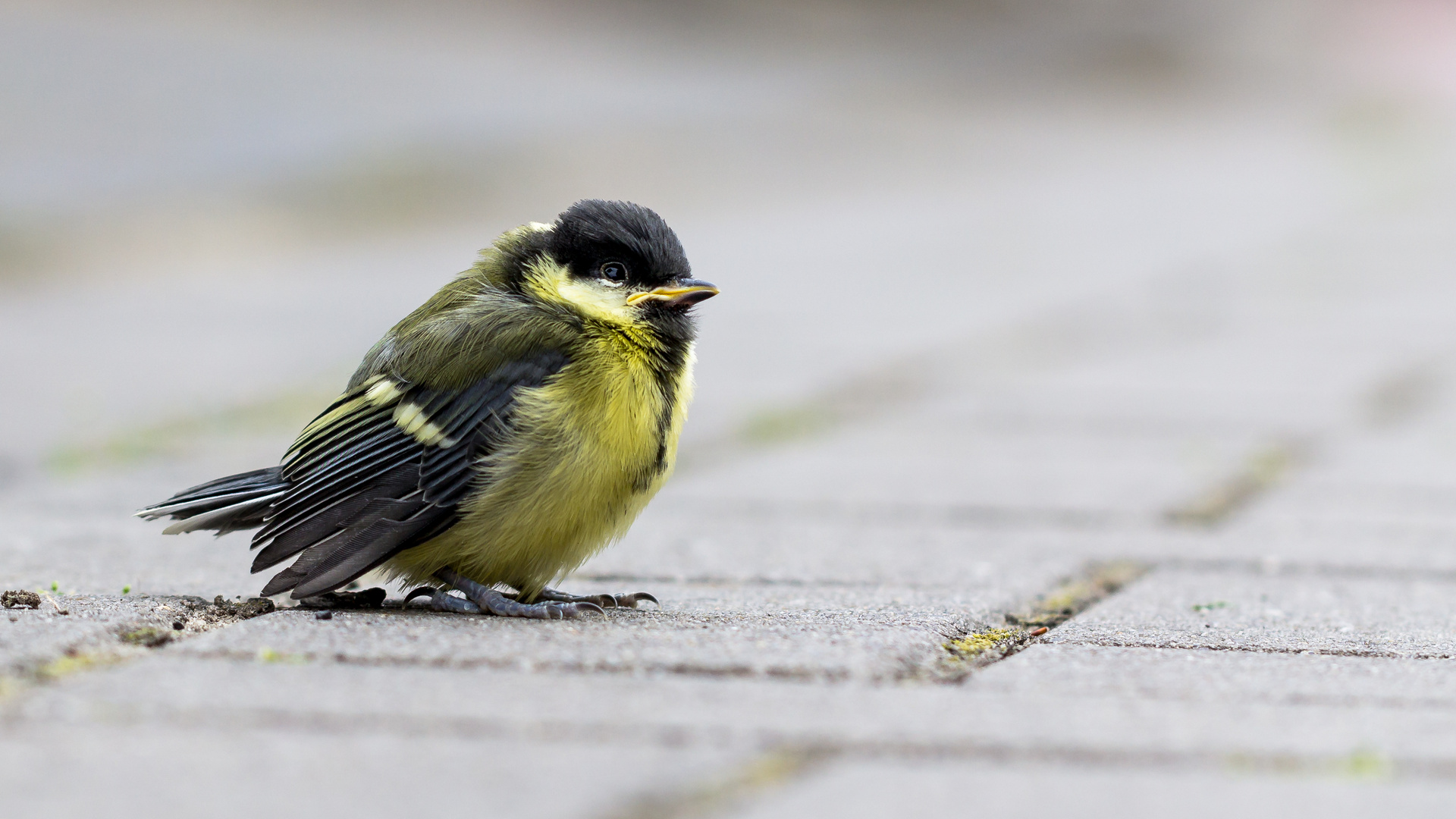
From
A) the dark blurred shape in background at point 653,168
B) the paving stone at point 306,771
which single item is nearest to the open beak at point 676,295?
the paving stone at point 306,771

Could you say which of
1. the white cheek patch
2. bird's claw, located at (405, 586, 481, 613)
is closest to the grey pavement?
bird's claw, located at (405, 586, 481, 613)

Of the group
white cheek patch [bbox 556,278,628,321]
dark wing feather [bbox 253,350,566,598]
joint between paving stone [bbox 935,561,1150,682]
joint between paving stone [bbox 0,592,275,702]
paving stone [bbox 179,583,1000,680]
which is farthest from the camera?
white cheek patch [bbox 556,278,628,321]

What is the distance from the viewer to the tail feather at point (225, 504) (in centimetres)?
316

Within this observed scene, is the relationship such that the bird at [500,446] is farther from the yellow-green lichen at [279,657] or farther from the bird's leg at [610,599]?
the yellow-green lichen at [279,657]

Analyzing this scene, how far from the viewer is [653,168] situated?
17.3 metres

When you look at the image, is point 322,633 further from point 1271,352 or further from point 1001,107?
point 1001,107

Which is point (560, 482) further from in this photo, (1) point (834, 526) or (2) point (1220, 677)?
(1) point (834, 526)

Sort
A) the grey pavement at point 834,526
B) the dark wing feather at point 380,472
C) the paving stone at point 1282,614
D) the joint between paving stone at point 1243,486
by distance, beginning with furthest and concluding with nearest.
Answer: the joint between paving stone at point 1243,486 → the dark wing feather at point 380,472 → the paving stone at point 1282,614 → the grey pavement at point 834,526

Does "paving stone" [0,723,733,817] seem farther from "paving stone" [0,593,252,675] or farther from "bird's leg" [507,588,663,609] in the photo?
"bird's leg" [507,588,663,609]

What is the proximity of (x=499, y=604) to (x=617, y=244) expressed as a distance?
28.8 inches

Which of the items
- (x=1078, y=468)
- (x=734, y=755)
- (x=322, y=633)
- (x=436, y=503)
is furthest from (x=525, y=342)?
(x=1078, y=468)

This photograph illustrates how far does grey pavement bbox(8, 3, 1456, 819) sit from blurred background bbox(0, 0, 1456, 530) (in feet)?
0.24

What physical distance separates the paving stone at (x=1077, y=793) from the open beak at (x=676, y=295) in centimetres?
144

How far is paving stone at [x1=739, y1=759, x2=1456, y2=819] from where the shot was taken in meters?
1.83
